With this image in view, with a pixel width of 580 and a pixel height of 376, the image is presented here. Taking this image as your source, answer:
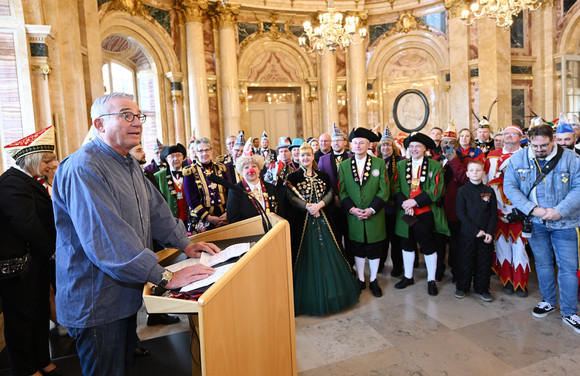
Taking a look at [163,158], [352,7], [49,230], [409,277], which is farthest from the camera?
[352,7]

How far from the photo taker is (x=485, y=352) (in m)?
2.94

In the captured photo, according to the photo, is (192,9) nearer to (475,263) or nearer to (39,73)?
(39,73)

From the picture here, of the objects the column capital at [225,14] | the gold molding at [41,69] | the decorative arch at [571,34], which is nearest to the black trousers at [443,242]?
the gold molding at [41,69]

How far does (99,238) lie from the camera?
152 centimetres

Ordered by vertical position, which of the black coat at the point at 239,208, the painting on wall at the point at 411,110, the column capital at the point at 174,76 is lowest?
the black coat at the point at 239,208

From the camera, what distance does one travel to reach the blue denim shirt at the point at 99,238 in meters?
1.52

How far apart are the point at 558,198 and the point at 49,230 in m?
4.05

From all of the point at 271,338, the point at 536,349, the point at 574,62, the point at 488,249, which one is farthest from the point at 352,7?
the point at 271,338

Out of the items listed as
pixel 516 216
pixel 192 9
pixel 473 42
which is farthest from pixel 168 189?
pixel 473 42

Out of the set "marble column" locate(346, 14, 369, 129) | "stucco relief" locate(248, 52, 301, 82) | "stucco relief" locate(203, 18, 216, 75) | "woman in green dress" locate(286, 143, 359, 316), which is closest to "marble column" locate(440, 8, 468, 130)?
"marble column" locate(346, 14, 369, 129)

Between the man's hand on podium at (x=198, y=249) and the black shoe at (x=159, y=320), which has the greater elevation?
the man's hand on podium at (x=198, y=249)

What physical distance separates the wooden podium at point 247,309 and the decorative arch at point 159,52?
9220 mm

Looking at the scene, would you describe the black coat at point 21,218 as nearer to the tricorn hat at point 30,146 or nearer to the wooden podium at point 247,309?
the tricorn hat at point 30,146

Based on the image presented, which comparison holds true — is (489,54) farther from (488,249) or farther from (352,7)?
(488,249)
